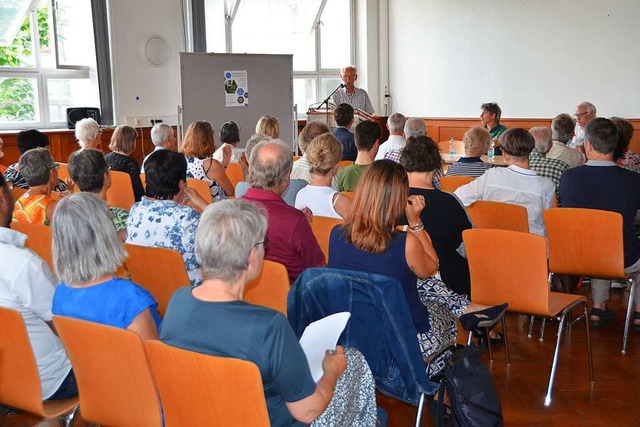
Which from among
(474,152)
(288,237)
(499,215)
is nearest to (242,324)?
(288,237)

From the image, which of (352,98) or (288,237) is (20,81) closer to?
(352,98)

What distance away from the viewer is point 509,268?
11.7ft

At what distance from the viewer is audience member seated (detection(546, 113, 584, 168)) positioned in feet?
20.6

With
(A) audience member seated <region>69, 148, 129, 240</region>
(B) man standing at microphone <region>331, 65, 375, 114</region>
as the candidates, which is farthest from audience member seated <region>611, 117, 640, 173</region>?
(B) man standing at microphone <region>331, 65, 375, 114</region>

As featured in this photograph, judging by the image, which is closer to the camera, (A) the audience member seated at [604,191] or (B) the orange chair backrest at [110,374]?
(B) the orange chair backrest at [110,374]

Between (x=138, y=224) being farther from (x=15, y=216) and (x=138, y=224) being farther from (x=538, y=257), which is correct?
(x=538, y=257)

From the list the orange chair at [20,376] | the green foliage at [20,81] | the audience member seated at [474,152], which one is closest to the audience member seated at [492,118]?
the audience member seated at [474,152]

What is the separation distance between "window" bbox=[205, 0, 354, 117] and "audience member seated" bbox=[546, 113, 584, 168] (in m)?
6.27

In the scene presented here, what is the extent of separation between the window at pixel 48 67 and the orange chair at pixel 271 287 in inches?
300

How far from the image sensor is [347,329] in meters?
2.79

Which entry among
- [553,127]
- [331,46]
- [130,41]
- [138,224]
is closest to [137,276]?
[138,224]

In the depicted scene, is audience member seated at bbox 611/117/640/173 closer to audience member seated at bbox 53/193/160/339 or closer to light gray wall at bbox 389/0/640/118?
light gray wall at bbox 389/0/640/118

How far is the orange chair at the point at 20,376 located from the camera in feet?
7.93

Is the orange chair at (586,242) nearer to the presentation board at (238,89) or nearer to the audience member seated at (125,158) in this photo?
the audience member seated at (125,158)
